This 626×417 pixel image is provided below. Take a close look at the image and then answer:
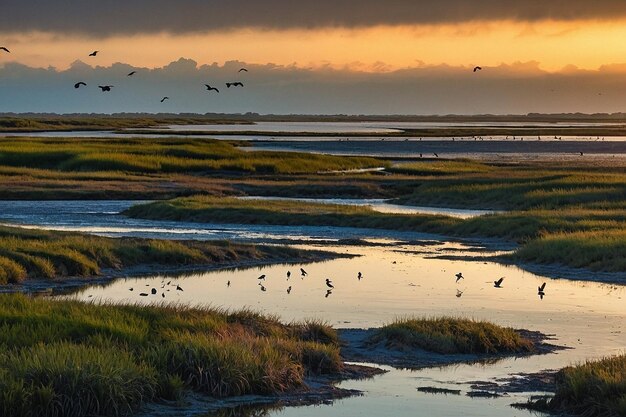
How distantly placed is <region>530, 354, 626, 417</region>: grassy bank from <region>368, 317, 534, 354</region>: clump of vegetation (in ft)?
13.1

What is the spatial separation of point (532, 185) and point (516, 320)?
36142mm

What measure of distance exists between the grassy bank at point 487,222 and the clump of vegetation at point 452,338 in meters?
13.7

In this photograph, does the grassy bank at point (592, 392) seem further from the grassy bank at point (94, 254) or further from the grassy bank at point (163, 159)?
the grassy bank at point (163, 159)

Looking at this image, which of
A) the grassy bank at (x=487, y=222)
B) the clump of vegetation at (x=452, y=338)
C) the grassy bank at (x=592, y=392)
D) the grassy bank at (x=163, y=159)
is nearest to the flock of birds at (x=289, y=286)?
the grassy bank at (x=487, y=222)

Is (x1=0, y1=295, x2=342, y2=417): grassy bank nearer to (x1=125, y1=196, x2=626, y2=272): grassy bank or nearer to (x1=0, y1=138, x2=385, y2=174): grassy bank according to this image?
(x1=125, y1=196, x2=626, y2=272): grassy bank

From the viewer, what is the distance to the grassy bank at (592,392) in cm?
1630

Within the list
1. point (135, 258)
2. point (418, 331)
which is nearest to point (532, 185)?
point (135, 258)

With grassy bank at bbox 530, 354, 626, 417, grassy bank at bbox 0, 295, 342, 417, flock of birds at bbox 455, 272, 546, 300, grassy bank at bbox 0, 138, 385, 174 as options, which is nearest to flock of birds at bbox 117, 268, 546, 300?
flock of birds at bbox 455, 272, 546, 300

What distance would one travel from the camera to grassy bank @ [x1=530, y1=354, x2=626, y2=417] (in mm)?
16297

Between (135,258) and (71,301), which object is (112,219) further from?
(71,301)

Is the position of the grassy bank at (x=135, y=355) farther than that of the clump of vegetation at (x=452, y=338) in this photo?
No

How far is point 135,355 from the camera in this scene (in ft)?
58.1

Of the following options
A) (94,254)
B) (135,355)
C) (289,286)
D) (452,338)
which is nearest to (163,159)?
(94,254)

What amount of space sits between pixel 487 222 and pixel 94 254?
1825 centimetres
